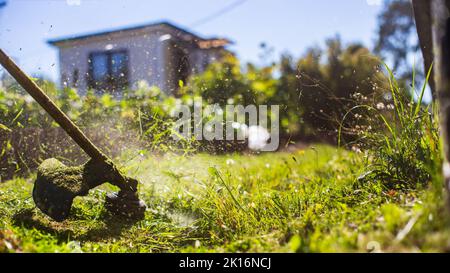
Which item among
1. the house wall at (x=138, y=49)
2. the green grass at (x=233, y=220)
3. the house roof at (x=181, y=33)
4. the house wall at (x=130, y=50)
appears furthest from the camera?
the house wall at (x=130, y=50)

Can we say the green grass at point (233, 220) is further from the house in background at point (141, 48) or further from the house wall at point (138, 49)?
the house wall at point (138, 49)

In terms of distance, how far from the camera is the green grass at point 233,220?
211cm

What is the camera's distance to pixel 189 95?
564cm

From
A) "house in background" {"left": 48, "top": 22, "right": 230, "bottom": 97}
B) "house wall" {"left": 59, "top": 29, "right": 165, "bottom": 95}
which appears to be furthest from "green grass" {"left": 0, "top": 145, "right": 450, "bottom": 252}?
"house wall" {"left": 59, "top": 29, "right": 165, "bottom": 95}

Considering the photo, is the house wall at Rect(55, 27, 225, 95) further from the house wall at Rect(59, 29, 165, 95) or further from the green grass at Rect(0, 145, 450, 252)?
the green grass at Rect(0, 145, 450, 252)

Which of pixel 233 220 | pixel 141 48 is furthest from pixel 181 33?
pixel 233 220

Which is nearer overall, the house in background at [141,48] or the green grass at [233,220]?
the green grass at [233,220]

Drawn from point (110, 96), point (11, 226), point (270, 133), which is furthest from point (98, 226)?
point (270, 133)

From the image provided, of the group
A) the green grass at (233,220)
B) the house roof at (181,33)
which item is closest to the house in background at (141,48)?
the house roof at (181,33)

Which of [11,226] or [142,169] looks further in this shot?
[142,169]

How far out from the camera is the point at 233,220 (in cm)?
317

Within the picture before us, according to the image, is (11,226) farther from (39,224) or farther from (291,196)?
(291,196)
